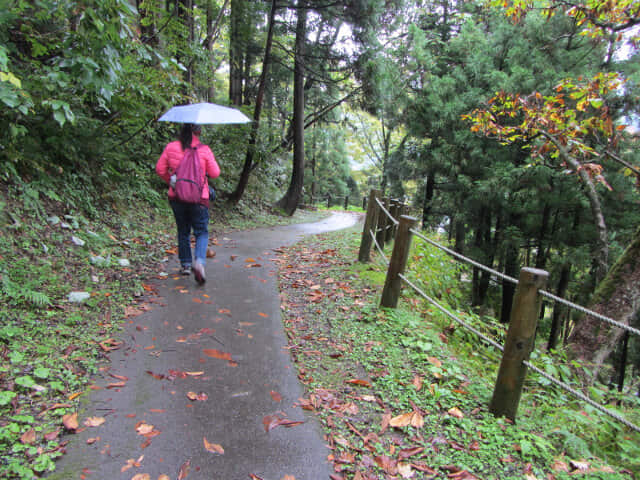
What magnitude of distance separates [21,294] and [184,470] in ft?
8.57

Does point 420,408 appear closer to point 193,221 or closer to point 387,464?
point 387,464

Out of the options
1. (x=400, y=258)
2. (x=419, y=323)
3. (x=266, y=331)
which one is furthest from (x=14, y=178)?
(x=419, y=323)

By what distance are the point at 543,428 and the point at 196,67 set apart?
34.1 ft

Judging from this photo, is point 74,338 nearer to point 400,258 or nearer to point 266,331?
point 266,331

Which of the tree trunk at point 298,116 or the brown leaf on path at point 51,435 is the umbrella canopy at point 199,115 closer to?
the brown leaf on path at point 51,435

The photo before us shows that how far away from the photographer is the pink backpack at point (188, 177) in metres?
4.82

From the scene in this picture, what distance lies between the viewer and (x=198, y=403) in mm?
2904

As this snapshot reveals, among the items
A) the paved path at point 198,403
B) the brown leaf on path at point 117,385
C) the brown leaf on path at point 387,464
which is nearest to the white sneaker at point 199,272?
the paved path at point 198,403

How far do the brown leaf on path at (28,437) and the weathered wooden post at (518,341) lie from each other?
3.29 meters

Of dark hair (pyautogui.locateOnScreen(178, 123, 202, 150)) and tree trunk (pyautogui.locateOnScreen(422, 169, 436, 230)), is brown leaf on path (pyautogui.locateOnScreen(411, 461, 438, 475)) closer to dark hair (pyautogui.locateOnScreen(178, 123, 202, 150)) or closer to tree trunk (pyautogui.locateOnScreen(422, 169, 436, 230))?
dark hair (pyautogui.locateOnScreen(178, 123, 202, 150))

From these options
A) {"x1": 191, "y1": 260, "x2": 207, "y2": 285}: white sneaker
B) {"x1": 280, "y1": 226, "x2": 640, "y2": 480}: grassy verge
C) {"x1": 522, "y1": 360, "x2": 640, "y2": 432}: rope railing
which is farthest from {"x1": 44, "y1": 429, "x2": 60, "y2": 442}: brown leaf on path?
{"x1": 522, "y1": 360, "x2": 640, "y2": 432}: rope railing

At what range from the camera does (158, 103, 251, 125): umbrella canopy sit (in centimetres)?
498

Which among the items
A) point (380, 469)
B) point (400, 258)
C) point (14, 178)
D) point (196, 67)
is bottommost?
point (380, 469)

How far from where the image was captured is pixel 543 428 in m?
3.03
